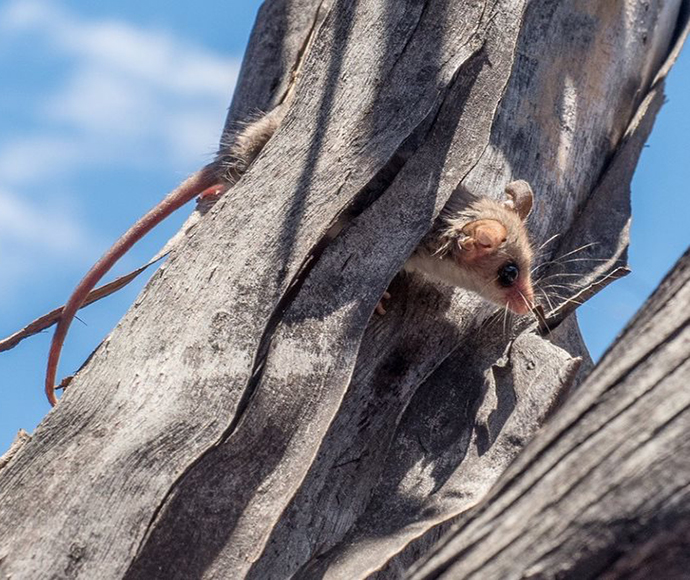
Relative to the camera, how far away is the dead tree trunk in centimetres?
265

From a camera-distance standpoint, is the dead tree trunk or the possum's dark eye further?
the possum's dark eye

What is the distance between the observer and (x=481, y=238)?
416 centimetres

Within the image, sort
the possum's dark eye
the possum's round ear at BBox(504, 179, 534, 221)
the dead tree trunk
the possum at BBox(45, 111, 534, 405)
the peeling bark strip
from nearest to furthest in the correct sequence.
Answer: the peeling bark strip, the dead tree trunk, the possum's round ear at BBox(504, 179, 534, 221), the possum at BBox(45, 111, 534, 405), the possum's dark eye

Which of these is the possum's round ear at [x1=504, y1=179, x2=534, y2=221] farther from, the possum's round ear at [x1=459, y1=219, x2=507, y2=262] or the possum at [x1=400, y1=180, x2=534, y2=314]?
the possum's round ear at [x1=459, y1=219, x2=507, y2=262]

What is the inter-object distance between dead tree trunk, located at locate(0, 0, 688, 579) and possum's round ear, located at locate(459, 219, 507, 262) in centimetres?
17

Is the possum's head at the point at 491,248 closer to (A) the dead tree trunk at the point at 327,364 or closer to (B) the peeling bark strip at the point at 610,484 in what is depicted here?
(A) the dead tree trunk at the point at 327,364

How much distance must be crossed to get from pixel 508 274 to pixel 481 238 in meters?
0.20

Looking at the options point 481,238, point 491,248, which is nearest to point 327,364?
point 481,238

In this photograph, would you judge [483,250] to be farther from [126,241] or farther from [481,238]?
[126,241]

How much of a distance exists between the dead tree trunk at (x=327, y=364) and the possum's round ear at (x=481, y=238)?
17 cm

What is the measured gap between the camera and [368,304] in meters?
3.04

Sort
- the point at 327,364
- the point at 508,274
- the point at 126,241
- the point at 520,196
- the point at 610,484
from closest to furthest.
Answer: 1. the point at 610,484
2. the point at 327,364
3. the point at 520,196
4. the point at 508,274
5. the point at 126,241

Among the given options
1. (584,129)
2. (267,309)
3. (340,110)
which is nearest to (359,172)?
(340,110)

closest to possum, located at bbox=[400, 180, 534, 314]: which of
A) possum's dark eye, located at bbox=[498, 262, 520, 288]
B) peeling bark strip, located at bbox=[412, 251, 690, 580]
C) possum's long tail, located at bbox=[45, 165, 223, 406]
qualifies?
possum's dark eye, located at bbox=[498, 262, 520, 288]
